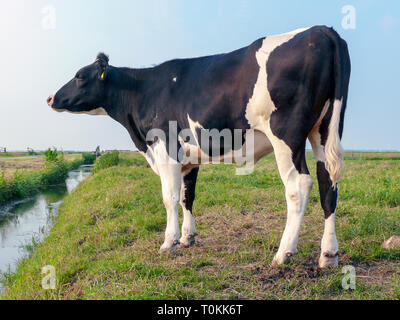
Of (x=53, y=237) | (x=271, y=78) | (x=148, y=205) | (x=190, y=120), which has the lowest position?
(x=53, y=237)

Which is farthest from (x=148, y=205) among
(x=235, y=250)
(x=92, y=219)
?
(x=235, y=250)

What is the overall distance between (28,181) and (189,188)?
14.3 meters

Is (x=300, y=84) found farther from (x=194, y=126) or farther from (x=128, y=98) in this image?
(x=128, y=98)

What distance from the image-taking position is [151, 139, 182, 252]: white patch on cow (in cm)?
410

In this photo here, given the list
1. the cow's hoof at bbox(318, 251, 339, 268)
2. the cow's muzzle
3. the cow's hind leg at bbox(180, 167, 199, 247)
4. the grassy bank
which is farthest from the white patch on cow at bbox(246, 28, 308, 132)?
the grassy bank

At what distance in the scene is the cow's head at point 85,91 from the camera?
468 centimetres

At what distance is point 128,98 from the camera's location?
4.69 metres

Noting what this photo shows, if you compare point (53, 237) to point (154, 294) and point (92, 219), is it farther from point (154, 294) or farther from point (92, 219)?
point (154, 294)

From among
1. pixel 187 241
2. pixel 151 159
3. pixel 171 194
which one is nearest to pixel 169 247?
pixel 187 241

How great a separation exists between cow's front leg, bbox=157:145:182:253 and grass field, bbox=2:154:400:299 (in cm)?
19

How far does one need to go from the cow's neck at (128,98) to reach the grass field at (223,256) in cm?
159

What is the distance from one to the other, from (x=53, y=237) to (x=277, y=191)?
5.13 metres

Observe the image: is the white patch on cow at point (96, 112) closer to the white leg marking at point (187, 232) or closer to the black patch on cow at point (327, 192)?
the white leg marking at point (187, 232)

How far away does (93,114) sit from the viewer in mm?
5004
